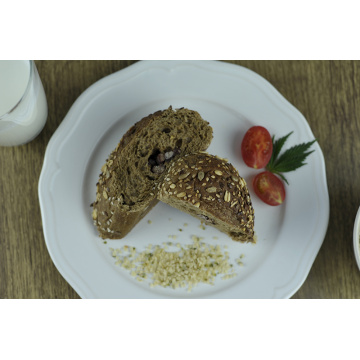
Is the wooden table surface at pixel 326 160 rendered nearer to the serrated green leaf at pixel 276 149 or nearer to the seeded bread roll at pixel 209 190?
the serrated green leaf at pixel 276 149

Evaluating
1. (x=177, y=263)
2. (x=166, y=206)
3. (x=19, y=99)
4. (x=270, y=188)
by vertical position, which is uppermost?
(x=19, y=99)

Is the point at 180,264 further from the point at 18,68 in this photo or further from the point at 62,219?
the point at 18,68

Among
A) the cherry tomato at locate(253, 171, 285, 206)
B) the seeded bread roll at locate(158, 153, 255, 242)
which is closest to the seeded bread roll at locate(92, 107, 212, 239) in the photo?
the seeded bread roll at locate(158, 153, 255, 242)

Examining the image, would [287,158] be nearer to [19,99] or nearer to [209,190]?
[209,190]

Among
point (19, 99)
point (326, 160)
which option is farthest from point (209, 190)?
point (19, 99)

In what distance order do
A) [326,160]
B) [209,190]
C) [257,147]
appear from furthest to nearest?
[326,160]
[257,147]
[209,190]
